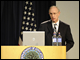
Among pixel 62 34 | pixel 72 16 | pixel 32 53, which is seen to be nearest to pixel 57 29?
pixel 62 34

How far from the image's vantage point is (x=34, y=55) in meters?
1.99

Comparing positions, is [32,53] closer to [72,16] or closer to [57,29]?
[57,29]

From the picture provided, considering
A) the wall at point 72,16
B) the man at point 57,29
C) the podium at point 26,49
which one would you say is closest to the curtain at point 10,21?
the wall at point 72,16

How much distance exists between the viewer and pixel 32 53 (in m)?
1.99

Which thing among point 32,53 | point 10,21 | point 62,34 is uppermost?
point 10,21

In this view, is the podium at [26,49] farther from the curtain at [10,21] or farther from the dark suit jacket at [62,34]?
the curtain at [10,21]

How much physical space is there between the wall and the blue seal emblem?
3204 millimetres

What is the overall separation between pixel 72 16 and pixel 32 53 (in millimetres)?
3371

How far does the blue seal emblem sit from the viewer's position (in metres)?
1.98

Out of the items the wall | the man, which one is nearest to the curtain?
the wall

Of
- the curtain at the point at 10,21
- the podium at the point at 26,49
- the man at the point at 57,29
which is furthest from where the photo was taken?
the curtain at the point at 10,21

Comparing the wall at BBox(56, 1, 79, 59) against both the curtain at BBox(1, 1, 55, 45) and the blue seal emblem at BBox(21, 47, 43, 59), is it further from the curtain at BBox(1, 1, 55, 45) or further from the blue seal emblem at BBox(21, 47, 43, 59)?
the blue seal emblem at BBox(21, 47, 43, 59)

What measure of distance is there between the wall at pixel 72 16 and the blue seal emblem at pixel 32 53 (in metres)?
3.20

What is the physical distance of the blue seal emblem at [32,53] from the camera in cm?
198
